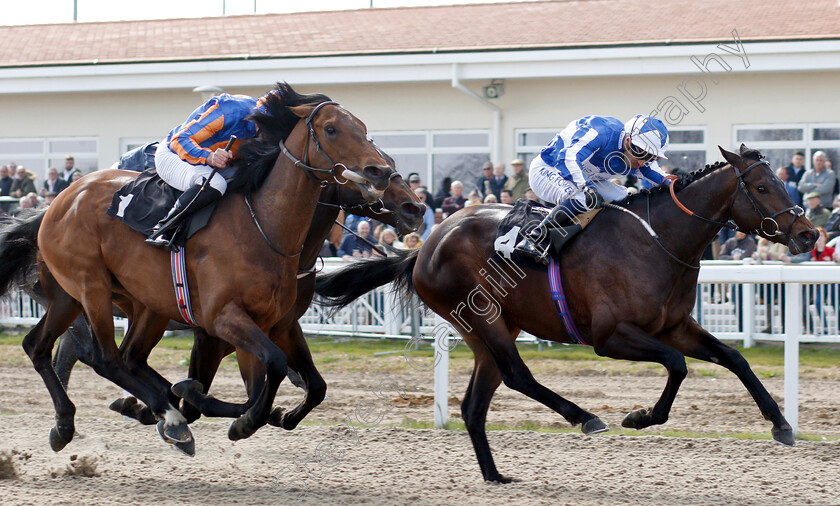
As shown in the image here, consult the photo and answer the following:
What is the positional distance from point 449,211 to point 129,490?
6.54 m

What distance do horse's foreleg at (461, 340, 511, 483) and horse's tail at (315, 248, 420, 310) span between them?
69cm

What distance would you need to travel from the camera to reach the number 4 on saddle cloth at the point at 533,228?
200 inches

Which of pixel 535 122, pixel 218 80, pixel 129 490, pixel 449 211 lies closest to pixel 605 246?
pixel 129 490

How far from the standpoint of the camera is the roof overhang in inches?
444

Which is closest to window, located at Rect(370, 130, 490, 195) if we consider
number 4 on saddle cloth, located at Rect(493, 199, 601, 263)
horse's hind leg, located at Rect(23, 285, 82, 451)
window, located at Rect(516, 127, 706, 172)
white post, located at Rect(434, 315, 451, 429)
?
window, located at Rect(516, 127, 706, 172)

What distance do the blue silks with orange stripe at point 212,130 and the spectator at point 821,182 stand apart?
22.5ft

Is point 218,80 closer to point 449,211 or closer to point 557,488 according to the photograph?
point 449,211

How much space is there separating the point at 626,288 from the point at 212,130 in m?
2.07

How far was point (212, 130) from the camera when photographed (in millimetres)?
4820

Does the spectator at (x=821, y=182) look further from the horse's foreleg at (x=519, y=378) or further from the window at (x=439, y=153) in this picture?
the horse's foreleg at (x=519, y=378)

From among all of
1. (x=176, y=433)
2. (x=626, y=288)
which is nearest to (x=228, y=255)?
(x=176, y=433)

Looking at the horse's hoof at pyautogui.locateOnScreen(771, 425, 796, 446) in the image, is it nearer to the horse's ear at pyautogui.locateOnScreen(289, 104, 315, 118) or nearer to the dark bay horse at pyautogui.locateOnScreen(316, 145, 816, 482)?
the dark bay horse at pyautogui.locateOnScreen(316, 145, 816, 482)

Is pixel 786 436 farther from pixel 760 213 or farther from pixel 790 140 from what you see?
pixel 790 140

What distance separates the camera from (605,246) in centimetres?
500
